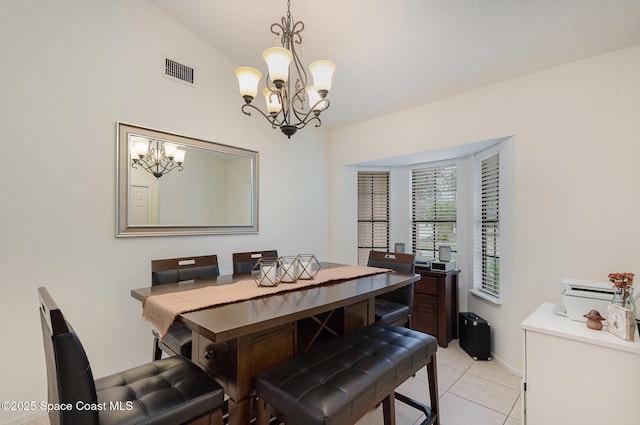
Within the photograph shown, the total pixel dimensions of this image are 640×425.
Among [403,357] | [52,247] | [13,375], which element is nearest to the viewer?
[403,357]

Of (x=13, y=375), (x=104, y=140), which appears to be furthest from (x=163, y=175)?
(x=13, y=375)

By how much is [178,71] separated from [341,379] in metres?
3.03

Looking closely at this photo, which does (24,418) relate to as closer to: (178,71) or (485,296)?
(178,71)

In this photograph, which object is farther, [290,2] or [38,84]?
[290,2]

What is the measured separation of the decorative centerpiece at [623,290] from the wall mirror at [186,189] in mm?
3031

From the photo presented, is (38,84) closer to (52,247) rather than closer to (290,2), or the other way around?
(52,247)

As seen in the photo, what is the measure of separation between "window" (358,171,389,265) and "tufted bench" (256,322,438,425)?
2496mm

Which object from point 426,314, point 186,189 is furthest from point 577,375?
point 186,189

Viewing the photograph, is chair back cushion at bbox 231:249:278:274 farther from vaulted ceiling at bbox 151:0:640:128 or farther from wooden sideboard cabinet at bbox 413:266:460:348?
vaulted ceiling at bbox 151:0:640:128

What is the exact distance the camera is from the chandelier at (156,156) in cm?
260

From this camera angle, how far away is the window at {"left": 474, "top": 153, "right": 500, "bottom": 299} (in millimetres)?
3084

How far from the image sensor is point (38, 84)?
2.16 meters

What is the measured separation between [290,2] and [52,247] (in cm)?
267

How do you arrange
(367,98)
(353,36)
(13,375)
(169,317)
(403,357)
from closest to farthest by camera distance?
(169,317) < (403,357) < (13,375) < (353,36) < (367,98)
